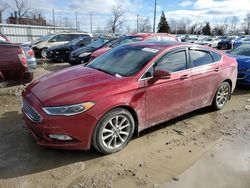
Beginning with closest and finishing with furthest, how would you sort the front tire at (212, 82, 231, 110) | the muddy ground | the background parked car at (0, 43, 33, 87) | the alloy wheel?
the muddy ground
the alloy wheel
the front tire at (212, 82, 231, 110)
the background parked car at (0, 43, 33, 87)

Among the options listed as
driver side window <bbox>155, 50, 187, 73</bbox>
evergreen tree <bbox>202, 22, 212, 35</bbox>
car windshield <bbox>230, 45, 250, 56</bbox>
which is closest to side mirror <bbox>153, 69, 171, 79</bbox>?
driver side window <bbox>155, 50, 187, 73</bbox>

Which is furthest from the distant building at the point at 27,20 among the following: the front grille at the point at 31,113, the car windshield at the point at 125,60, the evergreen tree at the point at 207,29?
the front grille at the point at 31,113

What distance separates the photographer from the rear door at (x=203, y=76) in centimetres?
462

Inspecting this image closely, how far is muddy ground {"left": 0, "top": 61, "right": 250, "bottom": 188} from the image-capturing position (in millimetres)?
3008

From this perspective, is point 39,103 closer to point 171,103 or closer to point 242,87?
point 171,103

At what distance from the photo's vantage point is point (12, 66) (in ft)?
18.9

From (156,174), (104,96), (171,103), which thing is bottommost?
(156,174)

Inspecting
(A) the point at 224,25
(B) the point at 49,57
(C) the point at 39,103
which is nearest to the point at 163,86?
(C) the point at 39,103

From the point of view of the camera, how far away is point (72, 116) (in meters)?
3.13

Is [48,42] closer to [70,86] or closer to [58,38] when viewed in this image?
[58,38]

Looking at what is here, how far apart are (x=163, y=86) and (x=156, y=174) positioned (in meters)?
1.45

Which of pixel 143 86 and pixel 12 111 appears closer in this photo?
pixel 143 86

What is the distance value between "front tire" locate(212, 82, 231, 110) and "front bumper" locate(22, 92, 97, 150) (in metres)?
3.18

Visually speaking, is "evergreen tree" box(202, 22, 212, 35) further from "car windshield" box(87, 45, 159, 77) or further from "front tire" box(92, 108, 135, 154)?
"front tire" box(92, 108, 135, 154)
